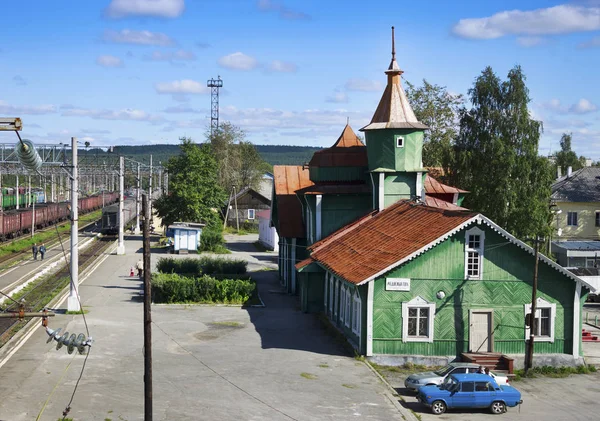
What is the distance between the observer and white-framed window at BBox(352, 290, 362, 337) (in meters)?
29.3

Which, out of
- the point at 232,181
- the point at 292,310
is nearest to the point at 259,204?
the point at 232,181

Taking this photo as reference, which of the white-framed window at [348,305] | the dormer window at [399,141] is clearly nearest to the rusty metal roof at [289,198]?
the dormer window at [399,141]

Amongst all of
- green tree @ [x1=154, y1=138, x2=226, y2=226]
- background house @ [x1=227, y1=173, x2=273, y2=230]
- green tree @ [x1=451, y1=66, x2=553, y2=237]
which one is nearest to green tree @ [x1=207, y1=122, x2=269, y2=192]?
background house @ [x1=227, y1=173, x2=273, y2=230]

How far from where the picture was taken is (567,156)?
12162cm

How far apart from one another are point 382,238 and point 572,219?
42.1 meters

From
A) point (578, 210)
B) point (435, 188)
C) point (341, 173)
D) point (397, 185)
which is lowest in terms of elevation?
point (578, 210)

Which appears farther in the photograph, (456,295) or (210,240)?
(210,240)

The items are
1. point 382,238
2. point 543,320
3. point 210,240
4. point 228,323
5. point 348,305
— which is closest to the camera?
point 543,320

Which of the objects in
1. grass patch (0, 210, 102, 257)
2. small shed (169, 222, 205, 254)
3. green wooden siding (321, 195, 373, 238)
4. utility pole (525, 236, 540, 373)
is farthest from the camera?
small shed (169, 222, 205, 254)

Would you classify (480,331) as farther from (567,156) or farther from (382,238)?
(567,156)

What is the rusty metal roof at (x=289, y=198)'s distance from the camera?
42.7 m

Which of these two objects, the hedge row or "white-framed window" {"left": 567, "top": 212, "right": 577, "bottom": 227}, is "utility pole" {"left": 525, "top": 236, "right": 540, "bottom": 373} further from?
"white-framed window" {"left": 567, "top": 212, "right": 577, "bottom": 227}

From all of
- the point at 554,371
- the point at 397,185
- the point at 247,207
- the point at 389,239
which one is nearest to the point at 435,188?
the point at 397,185

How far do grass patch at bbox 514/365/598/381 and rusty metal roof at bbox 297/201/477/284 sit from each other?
19.2 ft
